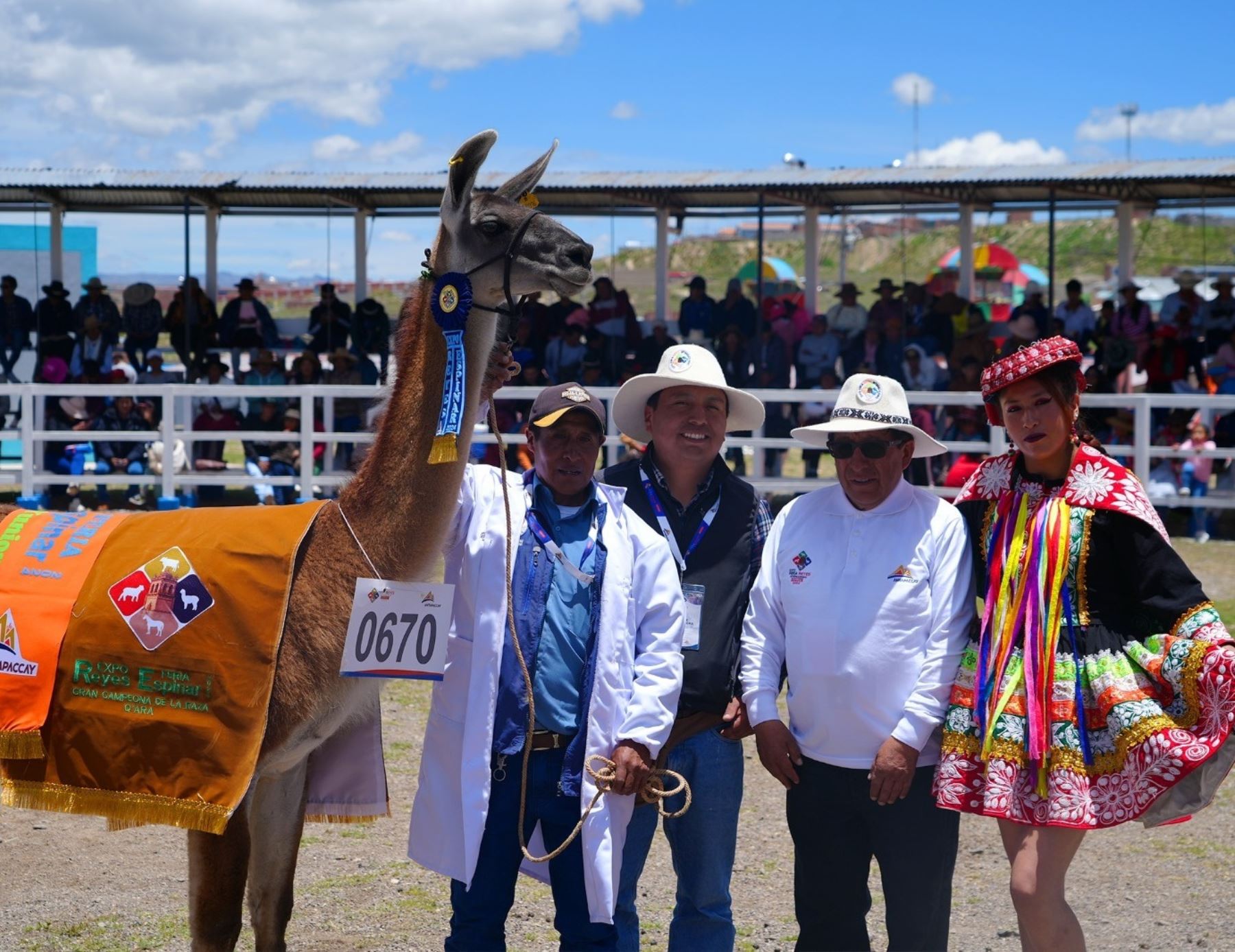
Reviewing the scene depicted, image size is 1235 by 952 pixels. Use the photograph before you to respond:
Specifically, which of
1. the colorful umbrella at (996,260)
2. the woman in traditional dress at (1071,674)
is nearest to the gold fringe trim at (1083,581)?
the woman in traditional dress at (1071,674)

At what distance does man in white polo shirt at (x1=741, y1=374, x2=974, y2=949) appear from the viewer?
339 cm

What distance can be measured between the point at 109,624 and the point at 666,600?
5.12 feet

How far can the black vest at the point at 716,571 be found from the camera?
354 centimetres

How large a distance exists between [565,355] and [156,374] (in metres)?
5.04

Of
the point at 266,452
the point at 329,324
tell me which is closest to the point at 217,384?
the point at 266,452

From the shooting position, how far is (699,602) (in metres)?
3.62

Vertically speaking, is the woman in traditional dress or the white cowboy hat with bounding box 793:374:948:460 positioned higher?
the white cowboy hat with bounding box 793:374:948:460

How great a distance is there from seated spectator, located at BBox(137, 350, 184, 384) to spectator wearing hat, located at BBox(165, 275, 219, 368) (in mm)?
300

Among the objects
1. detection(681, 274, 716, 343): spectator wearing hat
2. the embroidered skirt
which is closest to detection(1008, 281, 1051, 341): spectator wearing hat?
detection(681, 274, 716, 343): spectator wearing hat

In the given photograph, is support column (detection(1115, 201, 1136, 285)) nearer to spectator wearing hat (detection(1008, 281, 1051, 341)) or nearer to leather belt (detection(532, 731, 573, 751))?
spectator wearing hat (detection(1008, 281, 1051, 341))

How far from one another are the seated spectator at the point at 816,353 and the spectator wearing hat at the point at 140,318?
831 cm

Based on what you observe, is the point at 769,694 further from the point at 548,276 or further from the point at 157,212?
the point at 157,212

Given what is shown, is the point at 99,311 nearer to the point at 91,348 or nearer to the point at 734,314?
the point at 91,348

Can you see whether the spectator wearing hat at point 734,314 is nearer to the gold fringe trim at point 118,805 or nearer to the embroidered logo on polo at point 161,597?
the embroidered logo on polo at point 161,597
